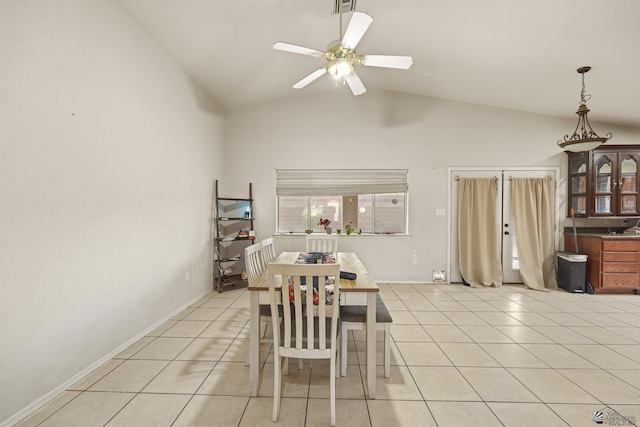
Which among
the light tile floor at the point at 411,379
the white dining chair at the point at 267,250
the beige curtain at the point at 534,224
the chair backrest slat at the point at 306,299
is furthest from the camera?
the beige curtain at the point at 534,224

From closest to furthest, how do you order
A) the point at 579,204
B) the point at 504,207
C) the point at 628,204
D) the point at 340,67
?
the point at 340,67 → the point at 628,204 → the point at 579,204 → the point at 504,207

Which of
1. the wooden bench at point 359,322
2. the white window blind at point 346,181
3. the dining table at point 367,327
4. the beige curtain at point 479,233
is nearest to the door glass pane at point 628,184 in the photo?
the beige curtain at point 479,233

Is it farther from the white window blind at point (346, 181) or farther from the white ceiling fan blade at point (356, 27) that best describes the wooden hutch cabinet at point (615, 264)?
the white ceiling fan blade at point (356, 27)

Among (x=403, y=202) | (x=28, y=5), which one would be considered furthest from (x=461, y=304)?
(x=28, y=5)

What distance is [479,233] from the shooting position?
4676 millimetres

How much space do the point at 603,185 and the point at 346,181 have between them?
3.88 metres

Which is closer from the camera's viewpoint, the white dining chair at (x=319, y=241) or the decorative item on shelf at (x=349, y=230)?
the white dining chair at (x=319, y=241)

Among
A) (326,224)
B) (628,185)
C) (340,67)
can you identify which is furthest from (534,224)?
(340,67)

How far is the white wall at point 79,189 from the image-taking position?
1.68 metres

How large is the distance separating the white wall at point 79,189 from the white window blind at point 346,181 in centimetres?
204

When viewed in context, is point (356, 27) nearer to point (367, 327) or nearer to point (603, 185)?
point (367, 327)

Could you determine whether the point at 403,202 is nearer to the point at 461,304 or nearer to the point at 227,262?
the point at 461,304

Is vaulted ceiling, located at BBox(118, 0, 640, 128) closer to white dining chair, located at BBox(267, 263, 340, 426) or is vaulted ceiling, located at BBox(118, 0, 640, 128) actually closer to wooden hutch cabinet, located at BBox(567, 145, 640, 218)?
wooden hutch cabinet, located at BBox(567, 145, 640, 218)

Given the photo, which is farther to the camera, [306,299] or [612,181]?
[612,181]
